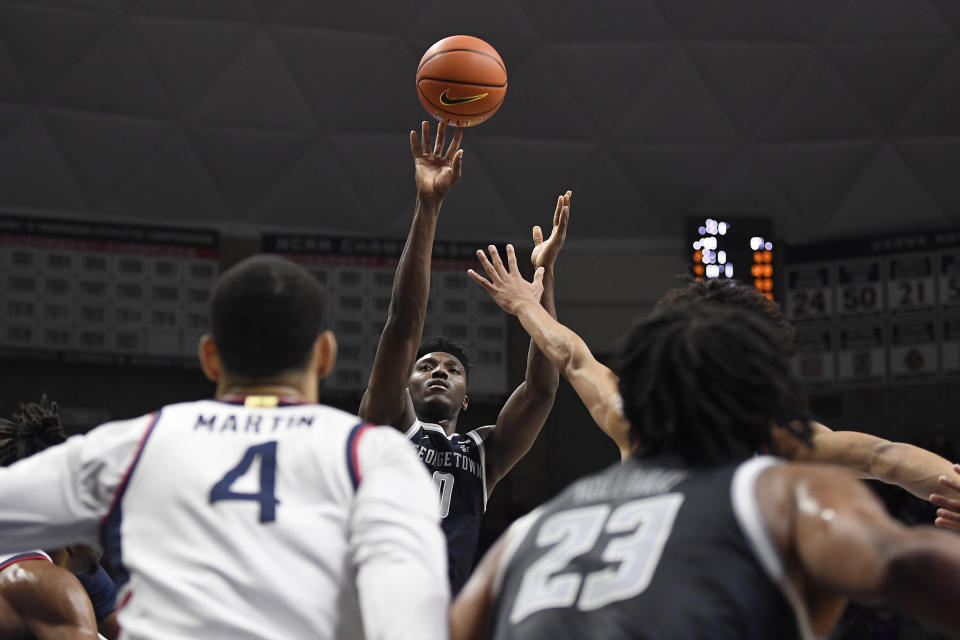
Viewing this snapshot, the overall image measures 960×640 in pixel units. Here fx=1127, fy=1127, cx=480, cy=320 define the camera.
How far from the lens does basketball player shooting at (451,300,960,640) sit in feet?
5.72

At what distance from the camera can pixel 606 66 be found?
13.3m

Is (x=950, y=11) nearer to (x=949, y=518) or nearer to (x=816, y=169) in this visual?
(x=816, y=169)

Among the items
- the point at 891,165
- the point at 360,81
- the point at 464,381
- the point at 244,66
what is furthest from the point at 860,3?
the point at 464,381

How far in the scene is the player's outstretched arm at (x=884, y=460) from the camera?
3.39 meters

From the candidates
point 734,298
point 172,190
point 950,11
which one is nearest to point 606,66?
point 950,11

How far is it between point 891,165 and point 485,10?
202 inches

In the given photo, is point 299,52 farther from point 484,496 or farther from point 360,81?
point 484,496

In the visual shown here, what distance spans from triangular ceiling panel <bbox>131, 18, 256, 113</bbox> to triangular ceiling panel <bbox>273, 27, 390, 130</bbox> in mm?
539

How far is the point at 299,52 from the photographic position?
1309 centimetres

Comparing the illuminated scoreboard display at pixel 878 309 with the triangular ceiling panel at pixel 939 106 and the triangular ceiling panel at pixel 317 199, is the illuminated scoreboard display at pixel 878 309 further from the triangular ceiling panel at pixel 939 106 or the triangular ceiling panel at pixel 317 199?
the triangular ceiling panel at pixel 317 199

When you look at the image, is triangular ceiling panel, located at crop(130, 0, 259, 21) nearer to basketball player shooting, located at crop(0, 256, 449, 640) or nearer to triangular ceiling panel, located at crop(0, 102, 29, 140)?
triangular ceiling panel, located at crop(0, 102, 29, 140)

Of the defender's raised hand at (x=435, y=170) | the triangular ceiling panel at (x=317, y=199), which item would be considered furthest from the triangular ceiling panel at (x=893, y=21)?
the defender's raised hand at (x=435, y=170)

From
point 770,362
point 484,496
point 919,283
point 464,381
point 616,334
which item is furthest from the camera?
point 616,334

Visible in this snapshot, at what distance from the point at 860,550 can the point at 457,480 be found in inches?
129
